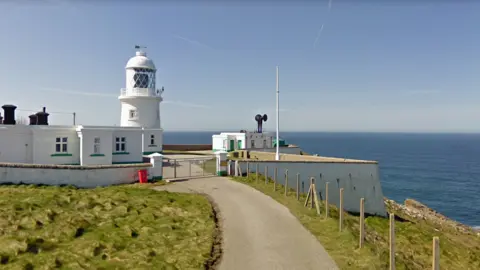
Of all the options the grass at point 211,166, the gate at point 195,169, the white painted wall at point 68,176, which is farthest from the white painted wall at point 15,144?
the grass at point 211,166

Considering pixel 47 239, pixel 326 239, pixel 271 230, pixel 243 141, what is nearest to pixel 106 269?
pixel 47 239

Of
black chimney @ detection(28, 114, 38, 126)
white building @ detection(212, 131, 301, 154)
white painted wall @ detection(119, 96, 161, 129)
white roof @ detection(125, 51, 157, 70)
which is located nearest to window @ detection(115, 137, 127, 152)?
black chimney @ detection(28, 114, 38, 126)

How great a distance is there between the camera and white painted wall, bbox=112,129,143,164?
26.9 metres

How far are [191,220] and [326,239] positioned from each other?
4867mm

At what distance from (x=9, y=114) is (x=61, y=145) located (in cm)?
446

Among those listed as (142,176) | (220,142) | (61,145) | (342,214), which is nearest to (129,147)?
(61,145)

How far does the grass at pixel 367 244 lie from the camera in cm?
970

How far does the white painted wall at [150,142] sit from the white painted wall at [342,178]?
13142mm

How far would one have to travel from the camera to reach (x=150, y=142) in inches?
1315

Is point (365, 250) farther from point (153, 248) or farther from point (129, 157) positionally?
point (129, 157)

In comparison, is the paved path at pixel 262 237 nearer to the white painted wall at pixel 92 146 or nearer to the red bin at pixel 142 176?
the red bin at pixel 142 176

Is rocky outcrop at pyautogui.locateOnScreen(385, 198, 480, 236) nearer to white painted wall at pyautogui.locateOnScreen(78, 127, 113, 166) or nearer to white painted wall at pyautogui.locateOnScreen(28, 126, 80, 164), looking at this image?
white painted wall at pyautogui.locateOnScreen(78, 127, 113, 166)

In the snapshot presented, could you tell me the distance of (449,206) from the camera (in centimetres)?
4312

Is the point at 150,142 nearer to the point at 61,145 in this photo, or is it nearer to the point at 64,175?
the point at 61,145
